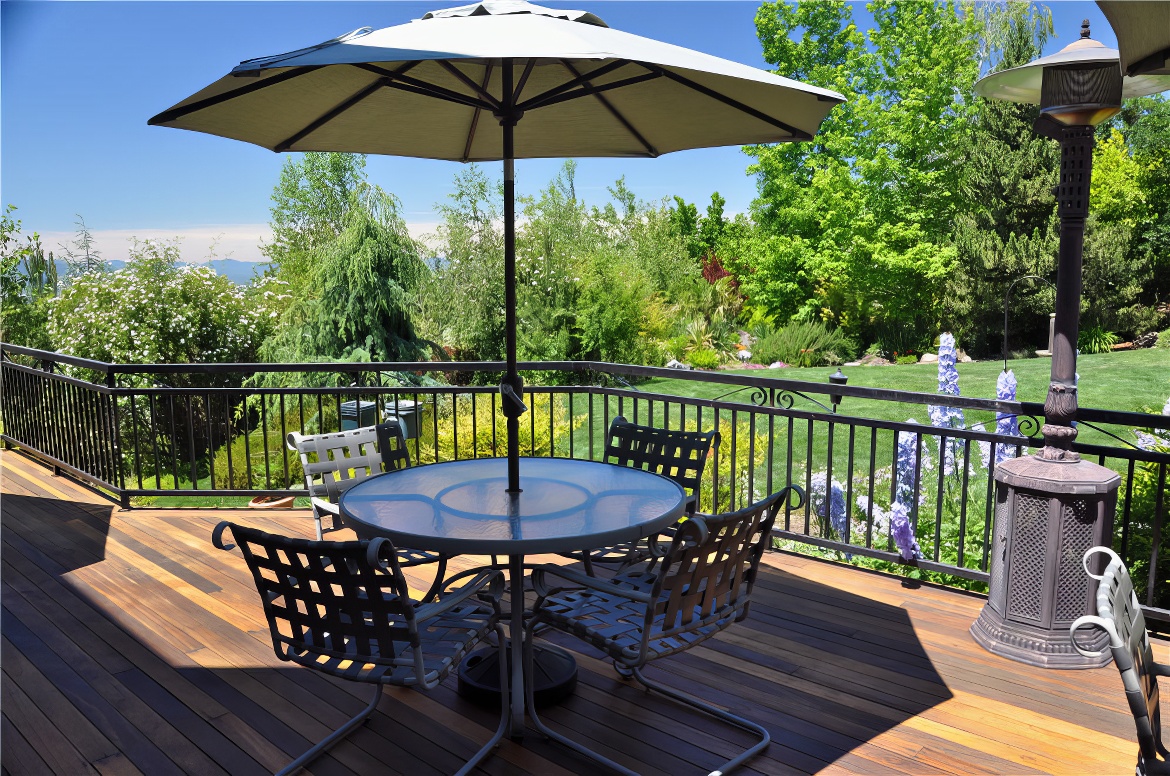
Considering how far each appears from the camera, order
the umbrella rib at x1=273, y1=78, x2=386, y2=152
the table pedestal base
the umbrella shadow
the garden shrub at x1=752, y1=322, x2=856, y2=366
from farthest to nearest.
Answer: the garden shrub at x1=752, y1=322, x2=856, y2=366, the umbrella shadow, the umbrella rib at x1=273, y1=78, x2=386, y2=152, the table pedestal base

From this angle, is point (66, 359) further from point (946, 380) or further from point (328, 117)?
point (946, 380)

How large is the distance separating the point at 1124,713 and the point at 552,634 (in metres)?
2.04

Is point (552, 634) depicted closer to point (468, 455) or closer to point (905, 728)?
point (905, 728)

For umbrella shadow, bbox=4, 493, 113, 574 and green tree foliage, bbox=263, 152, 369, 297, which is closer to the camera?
umbrella shadow, bbox=4, 493, 113, 574

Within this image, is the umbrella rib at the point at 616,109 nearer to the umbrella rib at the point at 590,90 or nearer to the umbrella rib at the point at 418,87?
the umbrella rib at the point at 590,90

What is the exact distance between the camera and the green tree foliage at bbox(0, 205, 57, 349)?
37.1 ft

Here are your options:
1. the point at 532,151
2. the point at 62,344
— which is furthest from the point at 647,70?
the point at 62,344

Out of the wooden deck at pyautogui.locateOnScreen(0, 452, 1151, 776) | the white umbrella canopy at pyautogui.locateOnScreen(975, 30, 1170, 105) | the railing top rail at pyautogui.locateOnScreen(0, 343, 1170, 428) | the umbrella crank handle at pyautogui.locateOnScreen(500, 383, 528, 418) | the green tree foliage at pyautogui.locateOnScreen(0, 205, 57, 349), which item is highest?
the white umbrella canopy at pyautogui.locateOnScreen(975, 30, 1170, 105)

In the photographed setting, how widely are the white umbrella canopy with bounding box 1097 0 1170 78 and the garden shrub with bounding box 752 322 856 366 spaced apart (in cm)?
1515

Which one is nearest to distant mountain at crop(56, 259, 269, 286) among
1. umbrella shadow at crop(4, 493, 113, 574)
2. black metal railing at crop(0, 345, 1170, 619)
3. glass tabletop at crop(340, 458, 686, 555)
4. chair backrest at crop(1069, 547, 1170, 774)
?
black metal railing at crop(0, 345, 1170, 619)

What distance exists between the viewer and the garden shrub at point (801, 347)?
57.0 ft

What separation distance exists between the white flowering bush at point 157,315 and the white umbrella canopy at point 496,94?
25.6 ft

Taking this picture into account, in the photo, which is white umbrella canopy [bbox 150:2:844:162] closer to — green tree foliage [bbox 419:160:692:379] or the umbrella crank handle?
the umbrella crank handle

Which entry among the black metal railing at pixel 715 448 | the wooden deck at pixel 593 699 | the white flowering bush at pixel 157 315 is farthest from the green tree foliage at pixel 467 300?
the wooden deck at pixel 593 699
